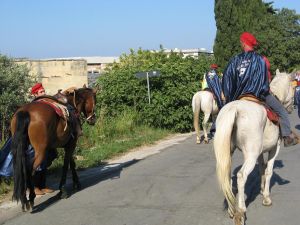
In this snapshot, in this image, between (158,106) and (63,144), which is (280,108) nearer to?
(63,144)

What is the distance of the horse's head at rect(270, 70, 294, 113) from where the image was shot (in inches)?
296

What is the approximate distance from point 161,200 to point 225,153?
200cm

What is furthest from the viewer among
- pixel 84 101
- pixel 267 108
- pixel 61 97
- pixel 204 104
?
pixel 204 104

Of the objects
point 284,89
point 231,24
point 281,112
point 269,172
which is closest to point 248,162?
point 269,172

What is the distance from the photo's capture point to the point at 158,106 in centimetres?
1728

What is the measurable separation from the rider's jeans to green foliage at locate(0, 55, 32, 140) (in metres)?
6.63

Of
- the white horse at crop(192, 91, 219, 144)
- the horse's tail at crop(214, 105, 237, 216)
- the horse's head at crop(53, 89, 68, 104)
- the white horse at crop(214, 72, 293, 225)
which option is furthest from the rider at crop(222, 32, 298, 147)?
the white horse at crop(192, 91, 219, 144)

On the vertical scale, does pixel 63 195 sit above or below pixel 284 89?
below

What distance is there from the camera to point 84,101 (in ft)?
29.8

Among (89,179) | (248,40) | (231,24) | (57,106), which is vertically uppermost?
(231,24)

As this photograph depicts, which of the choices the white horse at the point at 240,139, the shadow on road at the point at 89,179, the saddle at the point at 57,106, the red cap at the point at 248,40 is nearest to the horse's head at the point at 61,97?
the saddle at the point at 57,106

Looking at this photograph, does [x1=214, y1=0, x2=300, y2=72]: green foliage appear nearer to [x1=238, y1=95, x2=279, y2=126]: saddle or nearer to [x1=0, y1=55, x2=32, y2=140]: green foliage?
[x1=0, y1=55, x2=32, y2=140]: green foliage

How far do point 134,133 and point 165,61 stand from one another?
4.59 metres

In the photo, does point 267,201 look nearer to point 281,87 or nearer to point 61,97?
point 281,87
